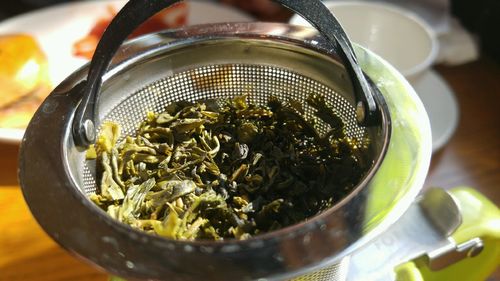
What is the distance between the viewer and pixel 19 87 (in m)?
0.95

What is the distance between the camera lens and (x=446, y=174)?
0.87 metres

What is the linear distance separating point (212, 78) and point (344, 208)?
0.26 m

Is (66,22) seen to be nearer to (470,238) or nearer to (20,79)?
(20,79)

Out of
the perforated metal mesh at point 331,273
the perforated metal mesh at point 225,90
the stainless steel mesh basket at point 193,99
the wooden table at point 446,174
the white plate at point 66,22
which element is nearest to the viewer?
the stainless steel mesh basket at point 193,99

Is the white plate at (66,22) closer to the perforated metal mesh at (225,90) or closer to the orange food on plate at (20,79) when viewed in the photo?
the orange food on plate at (20,79)

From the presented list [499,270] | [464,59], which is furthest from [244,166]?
[464,59]

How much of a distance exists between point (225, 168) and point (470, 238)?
270 mm

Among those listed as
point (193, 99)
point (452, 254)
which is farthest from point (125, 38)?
point (452, 254)

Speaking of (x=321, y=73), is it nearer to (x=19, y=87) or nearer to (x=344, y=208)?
(x=344, y=208)

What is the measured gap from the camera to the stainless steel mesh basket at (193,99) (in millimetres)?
387

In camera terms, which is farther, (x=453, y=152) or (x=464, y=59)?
(x=464, y=59)

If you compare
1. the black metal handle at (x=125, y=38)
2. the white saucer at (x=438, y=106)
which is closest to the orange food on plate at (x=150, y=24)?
the white saucer at (x=438, y=106)

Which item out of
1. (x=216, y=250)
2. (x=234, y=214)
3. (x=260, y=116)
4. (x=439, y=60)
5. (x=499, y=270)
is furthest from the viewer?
(x=439, y=60)

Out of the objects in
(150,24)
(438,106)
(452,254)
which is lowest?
(452,254)
